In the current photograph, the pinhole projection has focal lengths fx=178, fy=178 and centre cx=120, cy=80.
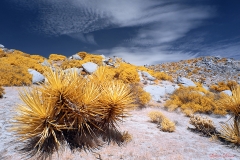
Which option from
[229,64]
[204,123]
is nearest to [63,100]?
[204,123]

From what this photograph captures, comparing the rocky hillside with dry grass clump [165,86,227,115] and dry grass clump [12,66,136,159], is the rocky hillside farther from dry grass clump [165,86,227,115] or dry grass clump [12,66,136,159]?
dry grass clump [12,66,136,159]

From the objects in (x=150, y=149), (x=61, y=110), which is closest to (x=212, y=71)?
(x=150, y=149)

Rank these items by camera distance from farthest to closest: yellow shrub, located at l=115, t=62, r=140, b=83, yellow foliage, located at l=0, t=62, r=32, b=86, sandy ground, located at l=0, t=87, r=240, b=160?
yellow shrub, located at l=115, t=62, r=140, b=83 → yellow foliage, located at l=0, t=62, r=32, b=86 → sandy ground, located at l=0, t=87, r=240, b=160

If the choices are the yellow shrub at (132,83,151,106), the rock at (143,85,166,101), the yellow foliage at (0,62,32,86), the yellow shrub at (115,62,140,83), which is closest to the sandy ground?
the yellow shrub at (132,83,151,106)

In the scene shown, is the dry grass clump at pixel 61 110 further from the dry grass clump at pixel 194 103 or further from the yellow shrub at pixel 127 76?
the yellow shrub at pixel 127 76

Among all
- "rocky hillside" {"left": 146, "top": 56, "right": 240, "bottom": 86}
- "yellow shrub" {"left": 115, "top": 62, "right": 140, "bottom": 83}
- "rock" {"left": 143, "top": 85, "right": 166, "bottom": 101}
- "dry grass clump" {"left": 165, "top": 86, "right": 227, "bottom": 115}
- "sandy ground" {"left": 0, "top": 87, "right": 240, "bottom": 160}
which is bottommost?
"sandy ground" {"left": 0, "top": 87, "right": 240, "bottom": 160}

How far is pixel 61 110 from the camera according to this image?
10.6 ft

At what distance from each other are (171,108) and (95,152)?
646cm

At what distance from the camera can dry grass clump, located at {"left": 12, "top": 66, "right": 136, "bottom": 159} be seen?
116 inches

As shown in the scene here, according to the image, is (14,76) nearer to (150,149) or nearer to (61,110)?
(61,110)

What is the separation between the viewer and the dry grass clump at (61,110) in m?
2.95

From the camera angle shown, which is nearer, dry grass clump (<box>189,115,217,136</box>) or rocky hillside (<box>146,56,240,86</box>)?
dry grass clump (<box>189,115,217,136</box>)

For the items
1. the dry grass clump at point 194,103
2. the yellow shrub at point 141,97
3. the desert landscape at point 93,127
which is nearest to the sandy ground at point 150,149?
the desert landscape at point 93,127

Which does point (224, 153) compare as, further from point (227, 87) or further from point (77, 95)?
point (227, 87)
